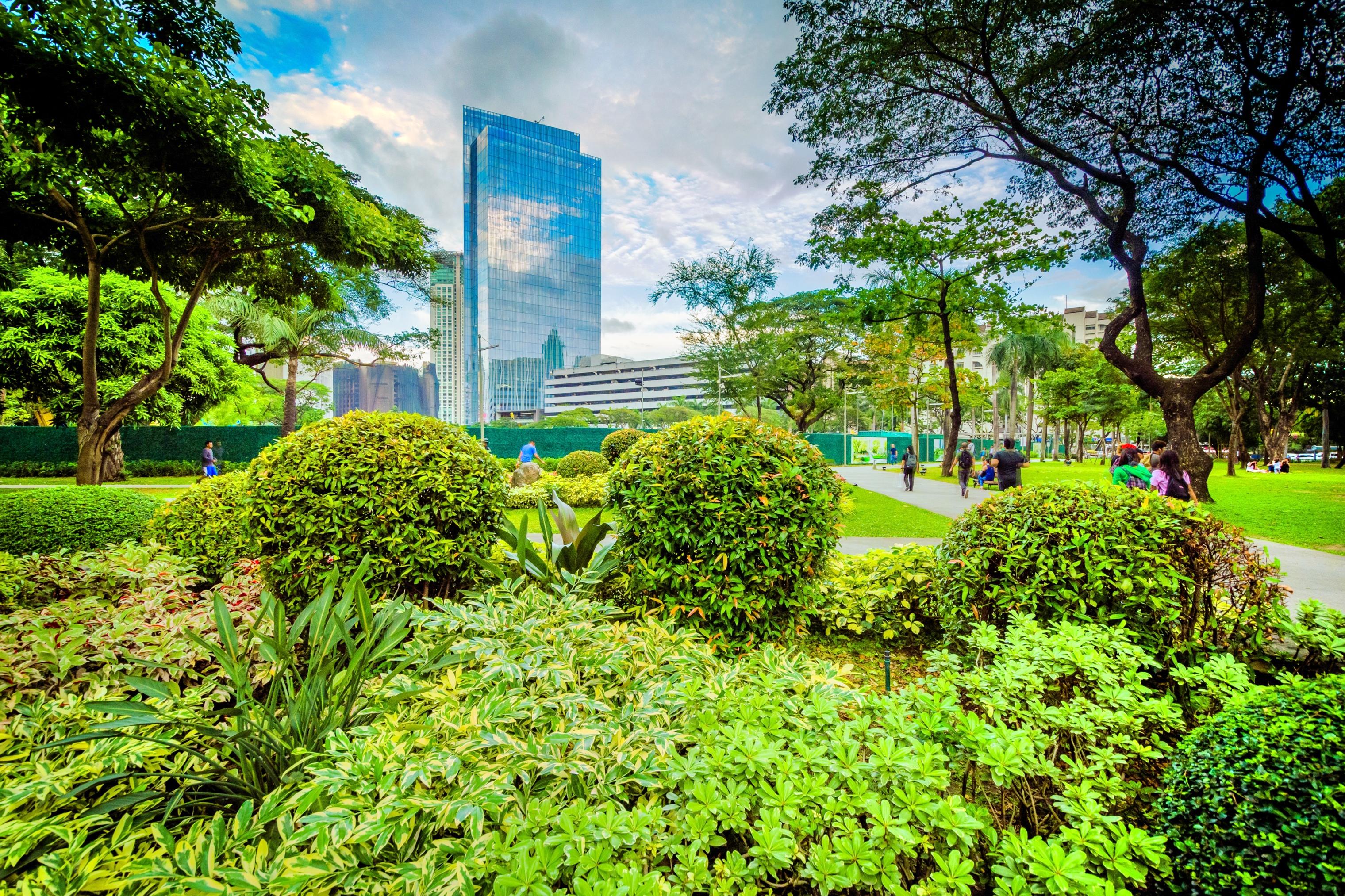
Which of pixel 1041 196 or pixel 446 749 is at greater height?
pixel 1041 196

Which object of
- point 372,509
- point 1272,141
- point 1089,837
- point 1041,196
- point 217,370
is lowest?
point 1089,837

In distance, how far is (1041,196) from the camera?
1248 centimetres

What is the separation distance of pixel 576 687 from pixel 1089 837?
1.59 metres

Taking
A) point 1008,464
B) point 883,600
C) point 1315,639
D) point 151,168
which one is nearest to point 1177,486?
point 1008,464

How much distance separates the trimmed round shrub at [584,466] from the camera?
635 inches

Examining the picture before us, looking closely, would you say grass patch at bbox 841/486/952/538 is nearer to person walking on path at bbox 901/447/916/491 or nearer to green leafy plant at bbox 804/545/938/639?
person walking on path at bbox 901/447/916/491

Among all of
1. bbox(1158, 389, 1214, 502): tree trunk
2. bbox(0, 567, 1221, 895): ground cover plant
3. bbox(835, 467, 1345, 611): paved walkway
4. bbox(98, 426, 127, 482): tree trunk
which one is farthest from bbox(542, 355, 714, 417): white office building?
bbox(0, 567, 1221, 895): ground cover plant

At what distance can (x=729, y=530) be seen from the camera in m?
2.99

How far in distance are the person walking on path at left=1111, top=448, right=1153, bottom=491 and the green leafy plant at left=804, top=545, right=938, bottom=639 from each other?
4.40m

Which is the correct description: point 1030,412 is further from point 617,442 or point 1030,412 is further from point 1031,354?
point 617,442

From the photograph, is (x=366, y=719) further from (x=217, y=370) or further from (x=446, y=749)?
(x=217, y=370)

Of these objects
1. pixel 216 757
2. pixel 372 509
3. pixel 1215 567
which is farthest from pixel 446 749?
pixel 1215 567

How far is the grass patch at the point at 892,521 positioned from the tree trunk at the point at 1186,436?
5269 mm

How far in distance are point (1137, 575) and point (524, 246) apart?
88.7 metres
